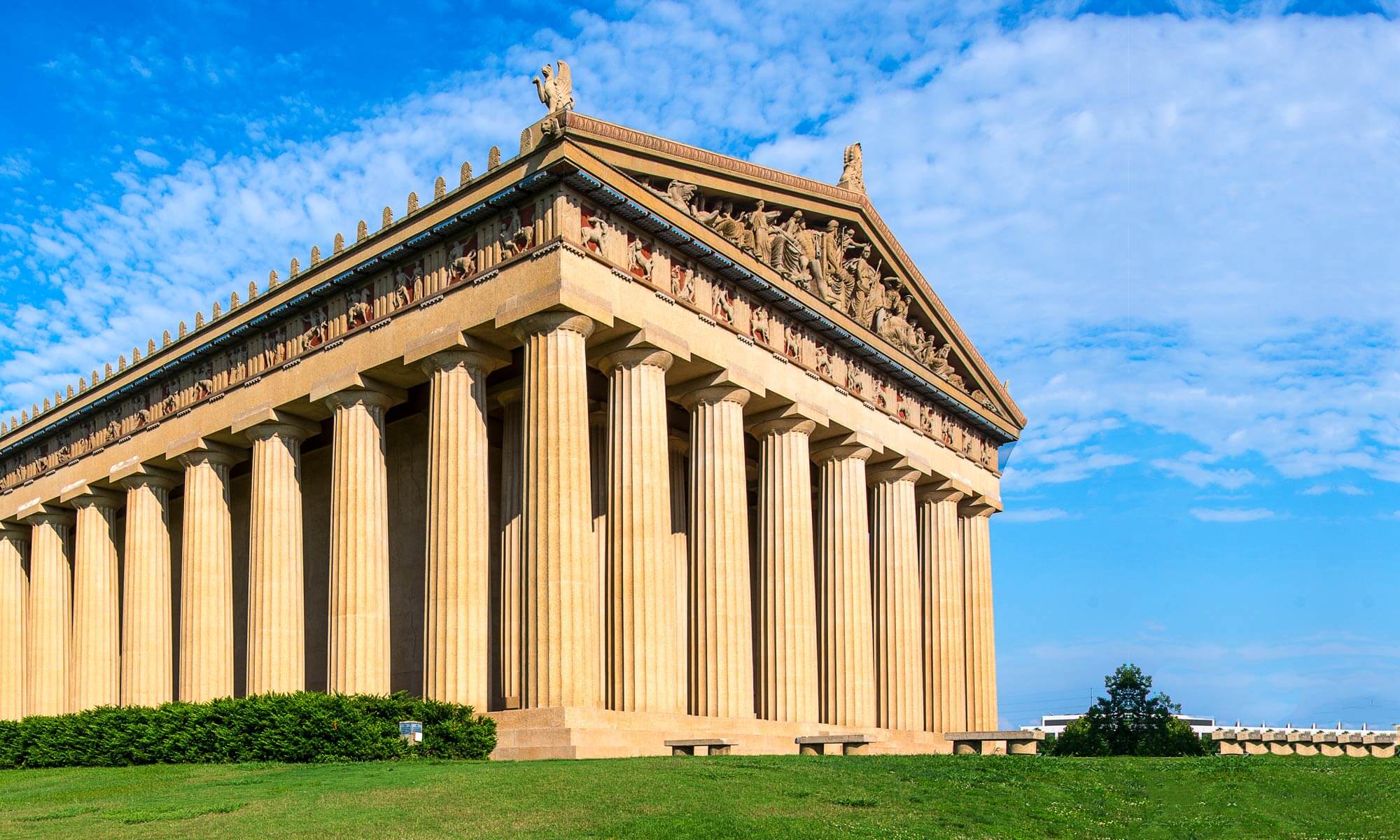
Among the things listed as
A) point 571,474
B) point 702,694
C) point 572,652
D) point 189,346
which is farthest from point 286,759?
point 189,346

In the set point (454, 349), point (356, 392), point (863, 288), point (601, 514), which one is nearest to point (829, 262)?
point (863, 288)

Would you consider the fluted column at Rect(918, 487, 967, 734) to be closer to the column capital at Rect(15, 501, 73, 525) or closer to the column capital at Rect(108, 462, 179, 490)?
the column capital at Rect(108, 462, 179, 490)

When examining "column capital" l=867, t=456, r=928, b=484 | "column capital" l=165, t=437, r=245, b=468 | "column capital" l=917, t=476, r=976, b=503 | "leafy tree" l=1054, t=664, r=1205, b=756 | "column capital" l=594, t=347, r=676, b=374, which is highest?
"column capital" l=594, t=347, r=676, b=374

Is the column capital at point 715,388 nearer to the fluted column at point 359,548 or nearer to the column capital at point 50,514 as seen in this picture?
the fluted column at point 359,548

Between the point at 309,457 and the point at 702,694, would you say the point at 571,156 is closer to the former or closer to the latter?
the point at 702,694

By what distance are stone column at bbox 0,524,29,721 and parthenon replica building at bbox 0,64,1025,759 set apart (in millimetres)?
148

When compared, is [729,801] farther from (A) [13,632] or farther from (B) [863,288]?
(A) [13,632]

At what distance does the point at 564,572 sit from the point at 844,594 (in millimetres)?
15797

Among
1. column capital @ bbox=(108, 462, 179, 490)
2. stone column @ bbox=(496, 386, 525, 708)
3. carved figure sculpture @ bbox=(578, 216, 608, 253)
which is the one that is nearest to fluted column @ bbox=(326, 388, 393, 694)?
stone column @ bbox=(496, 386, 525, 708)

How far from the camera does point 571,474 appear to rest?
36594 mm

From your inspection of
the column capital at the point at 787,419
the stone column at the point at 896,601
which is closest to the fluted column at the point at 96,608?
the column capital at the point at 787,419

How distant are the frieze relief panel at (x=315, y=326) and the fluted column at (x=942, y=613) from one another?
24839 mm

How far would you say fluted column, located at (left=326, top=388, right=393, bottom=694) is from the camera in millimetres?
40656

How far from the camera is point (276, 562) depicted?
44.2m
